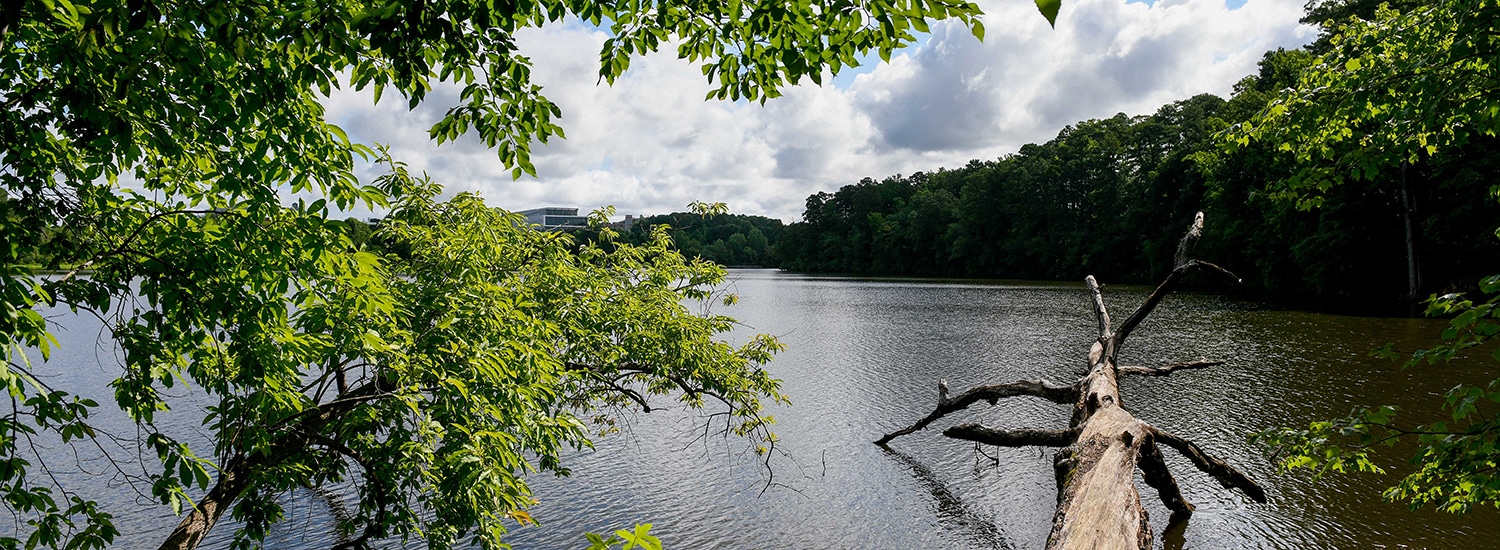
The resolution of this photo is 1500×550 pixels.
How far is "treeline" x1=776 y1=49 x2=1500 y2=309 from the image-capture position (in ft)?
90.0

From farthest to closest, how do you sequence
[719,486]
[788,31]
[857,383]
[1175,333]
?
[1175,333]
[857,383]
[719,486]
[788,31]

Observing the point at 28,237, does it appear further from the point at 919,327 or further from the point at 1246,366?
the point at 919,327

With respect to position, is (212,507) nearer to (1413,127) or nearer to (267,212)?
(267,212)

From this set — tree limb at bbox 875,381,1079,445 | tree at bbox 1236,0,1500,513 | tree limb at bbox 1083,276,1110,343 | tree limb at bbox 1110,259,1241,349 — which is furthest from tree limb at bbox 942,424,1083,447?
tree at bbox 1236,0,1500,513

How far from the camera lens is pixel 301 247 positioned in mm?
3688

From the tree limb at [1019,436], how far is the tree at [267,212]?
17.3 ft

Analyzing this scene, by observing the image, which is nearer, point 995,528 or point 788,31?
point 788,31

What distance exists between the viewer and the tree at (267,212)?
2631mm

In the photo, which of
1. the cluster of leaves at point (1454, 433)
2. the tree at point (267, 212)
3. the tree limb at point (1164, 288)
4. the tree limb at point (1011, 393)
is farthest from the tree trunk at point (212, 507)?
the tree limb at point (1164, 288)

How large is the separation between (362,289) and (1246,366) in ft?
63.2

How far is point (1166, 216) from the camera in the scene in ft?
177

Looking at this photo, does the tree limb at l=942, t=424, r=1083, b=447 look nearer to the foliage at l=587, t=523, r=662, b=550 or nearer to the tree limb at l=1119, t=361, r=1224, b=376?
the tree limb at l=1119, t=361, r=1224, b=376

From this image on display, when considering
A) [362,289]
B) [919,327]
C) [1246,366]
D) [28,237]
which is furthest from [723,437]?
[919,327]

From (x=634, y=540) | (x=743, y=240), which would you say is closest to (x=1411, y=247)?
(x=634, y=540)
